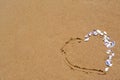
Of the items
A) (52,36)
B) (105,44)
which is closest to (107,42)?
(105,44)

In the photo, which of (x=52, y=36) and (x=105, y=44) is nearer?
(x=105, y=44)

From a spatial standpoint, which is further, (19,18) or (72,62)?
(19,18)

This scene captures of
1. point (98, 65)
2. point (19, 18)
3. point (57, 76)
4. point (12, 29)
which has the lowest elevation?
point (57, 76)

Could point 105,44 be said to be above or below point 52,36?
below

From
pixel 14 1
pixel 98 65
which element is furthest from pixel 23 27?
pixel 98 65

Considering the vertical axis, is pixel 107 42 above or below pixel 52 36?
below

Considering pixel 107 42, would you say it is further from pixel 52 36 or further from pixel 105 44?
pixel 52 36

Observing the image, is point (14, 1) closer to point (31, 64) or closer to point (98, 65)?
point (31, 64)

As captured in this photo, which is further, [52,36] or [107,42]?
[52,36]
